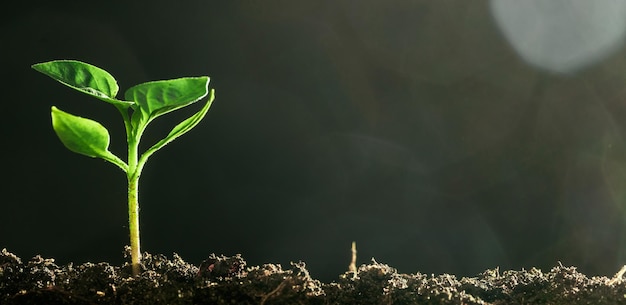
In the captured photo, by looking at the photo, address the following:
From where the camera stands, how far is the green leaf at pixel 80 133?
23.6 inches

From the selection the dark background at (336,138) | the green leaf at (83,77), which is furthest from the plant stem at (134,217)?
the dark background at (336,138)

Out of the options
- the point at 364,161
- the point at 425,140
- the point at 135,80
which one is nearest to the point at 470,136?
the point at 425,140

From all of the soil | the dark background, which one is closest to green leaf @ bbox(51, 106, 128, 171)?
the soil

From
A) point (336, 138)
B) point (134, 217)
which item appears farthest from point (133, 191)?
point (336, 138)

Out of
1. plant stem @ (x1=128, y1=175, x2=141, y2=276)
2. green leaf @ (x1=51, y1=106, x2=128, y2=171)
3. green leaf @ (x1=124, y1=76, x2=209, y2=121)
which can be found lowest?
plant stem @ (x1=128, y1=175, x2=141, y2=276)

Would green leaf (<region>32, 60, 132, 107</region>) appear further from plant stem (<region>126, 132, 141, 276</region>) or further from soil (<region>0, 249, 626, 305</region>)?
soil (<region>0, 249, 626, 305</region>)

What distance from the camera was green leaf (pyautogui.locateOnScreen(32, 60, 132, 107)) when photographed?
668 millimetres

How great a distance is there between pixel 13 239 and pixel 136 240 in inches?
28.9

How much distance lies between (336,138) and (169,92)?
28.7 inches

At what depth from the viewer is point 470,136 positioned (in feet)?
4.47

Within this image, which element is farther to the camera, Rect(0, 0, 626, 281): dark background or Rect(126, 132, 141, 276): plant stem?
Rect(0, 0, 626, 281): dark background

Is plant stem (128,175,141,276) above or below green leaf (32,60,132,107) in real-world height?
below

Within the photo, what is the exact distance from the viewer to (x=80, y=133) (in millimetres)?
625

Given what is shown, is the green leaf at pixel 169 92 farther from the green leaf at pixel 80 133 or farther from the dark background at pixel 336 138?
the dark background at pixel 336 138
